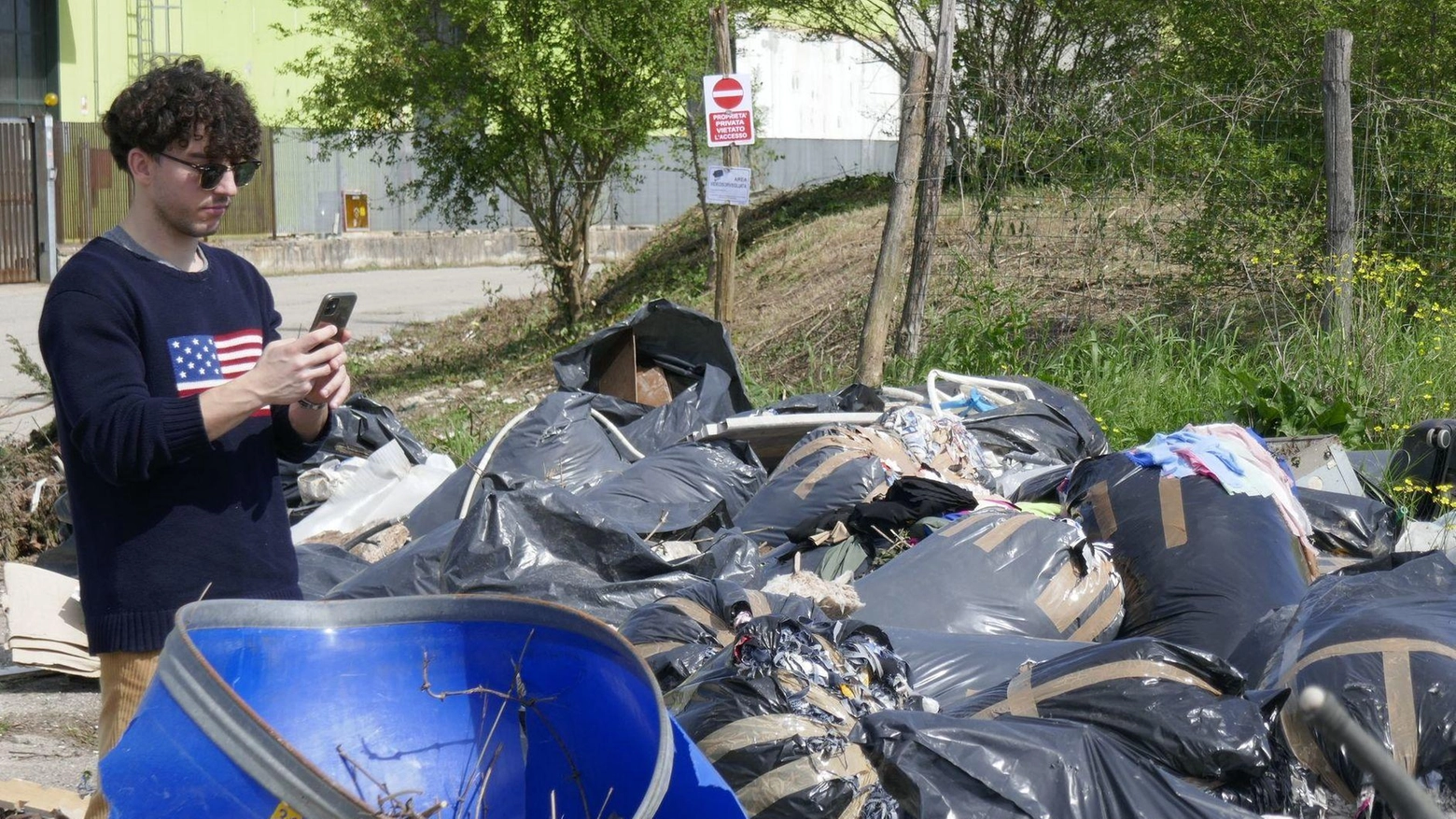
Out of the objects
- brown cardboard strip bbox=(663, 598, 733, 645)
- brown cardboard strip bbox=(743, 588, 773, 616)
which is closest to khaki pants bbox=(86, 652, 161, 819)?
brown cardboard strip bbox=(663, 598, 733, 645)

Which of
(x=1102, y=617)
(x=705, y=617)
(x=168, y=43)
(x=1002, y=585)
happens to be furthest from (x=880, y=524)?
(x=168, y=43)

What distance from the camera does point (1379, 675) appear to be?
217cm

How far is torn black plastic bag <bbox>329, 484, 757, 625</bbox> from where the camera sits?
3.32m

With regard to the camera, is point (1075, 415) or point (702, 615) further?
point (1075, 415)

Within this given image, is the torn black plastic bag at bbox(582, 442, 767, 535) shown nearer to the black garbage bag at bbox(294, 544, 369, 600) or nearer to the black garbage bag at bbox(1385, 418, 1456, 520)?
the black garbage bag at bbox(294, 544, 369, 600)

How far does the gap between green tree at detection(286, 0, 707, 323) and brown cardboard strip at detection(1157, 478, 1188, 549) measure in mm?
6881

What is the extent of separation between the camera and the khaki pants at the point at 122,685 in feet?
6.68

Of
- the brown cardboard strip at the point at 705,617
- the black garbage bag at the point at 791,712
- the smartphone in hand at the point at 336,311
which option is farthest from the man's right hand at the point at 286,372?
the brown cardboard strip at the point at 705,617

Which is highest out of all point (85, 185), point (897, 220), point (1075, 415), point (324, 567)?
point (85, 185)

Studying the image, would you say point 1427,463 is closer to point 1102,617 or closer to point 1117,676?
point 1102,617

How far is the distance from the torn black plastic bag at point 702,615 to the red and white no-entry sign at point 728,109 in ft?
13.7

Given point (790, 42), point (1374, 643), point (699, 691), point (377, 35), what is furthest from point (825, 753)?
point (790, 42)

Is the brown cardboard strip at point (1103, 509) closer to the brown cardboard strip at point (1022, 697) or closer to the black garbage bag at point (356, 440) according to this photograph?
the brown cardboard strip at point (1022, 697)

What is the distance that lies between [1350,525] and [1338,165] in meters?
2.49
